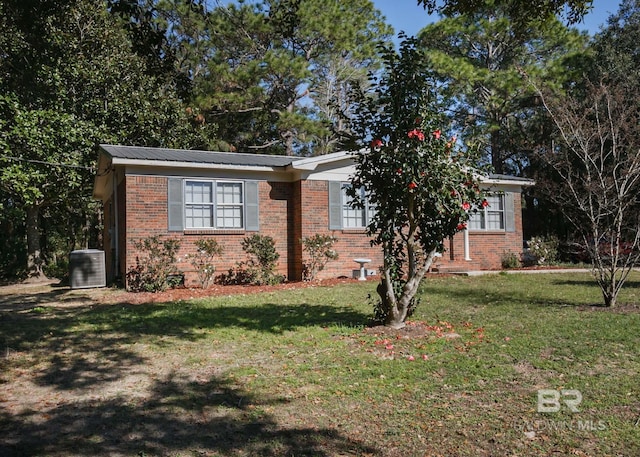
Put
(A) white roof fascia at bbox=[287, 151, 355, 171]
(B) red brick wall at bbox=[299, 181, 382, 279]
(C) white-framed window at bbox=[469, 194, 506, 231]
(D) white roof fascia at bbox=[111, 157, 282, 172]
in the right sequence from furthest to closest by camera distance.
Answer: (C) white-framed window at bbox=[469, 194, 506, 231], (B) red brick wall at bbox=[299, 181, 382, 279], (A) white roof fascia at bbox=[287, 151, 355, 171], (D) white roof fascia at bbox=[111, 157, 282, 172]

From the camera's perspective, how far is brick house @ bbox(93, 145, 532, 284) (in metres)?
12.4

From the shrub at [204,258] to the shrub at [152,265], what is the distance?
54 cm

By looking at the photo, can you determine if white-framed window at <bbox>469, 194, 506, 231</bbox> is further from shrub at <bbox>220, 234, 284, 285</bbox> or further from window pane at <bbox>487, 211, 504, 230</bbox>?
shrub at <bbox>220, 234, 284, 285</bbox>

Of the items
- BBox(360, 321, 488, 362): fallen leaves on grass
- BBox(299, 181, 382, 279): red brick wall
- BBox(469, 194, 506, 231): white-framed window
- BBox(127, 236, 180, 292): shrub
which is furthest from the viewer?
BBox(469, 194, 506, 231): white-framed window

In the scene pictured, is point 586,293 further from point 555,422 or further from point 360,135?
point 555,422

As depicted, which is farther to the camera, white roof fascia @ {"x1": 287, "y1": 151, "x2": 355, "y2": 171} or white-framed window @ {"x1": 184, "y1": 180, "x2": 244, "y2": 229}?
white roof fascia @ {"x1": 287, "y1": 151, "x2": 355, "y2": 171}

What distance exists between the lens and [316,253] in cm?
1368

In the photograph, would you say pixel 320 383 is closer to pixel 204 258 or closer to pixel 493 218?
pixel 204 258

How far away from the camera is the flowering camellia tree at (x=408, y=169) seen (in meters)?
6.28

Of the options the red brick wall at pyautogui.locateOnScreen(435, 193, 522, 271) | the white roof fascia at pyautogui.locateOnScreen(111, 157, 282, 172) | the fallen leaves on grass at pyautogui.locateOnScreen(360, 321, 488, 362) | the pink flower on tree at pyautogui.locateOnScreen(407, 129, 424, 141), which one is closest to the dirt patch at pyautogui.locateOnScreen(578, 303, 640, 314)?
the fallen leaves on grass at pyautogui.locateOnScreen(360, 321, 488, 362)

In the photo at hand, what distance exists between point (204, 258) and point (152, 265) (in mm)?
1322

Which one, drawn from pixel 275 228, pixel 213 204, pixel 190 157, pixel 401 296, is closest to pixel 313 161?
pixel 275 228

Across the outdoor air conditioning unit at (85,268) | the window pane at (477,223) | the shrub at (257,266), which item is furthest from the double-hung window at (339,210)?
the outdoor air conditioning unit at (85,268)

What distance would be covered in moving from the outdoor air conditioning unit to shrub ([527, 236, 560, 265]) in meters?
14.0
